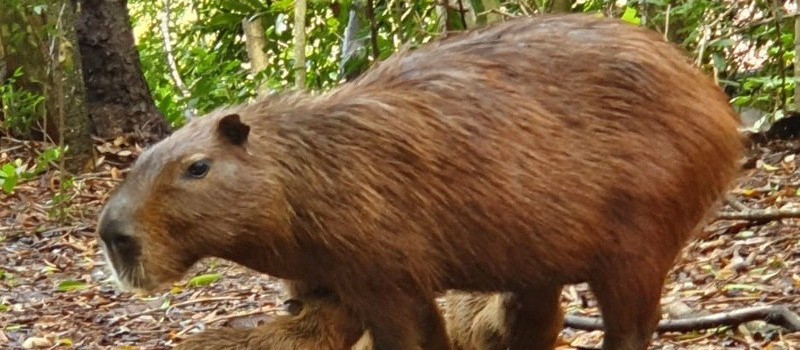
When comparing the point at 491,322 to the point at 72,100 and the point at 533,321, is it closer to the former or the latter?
the point at 533,321

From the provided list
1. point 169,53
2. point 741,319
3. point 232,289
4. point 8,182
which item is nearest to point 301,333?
point 741,319

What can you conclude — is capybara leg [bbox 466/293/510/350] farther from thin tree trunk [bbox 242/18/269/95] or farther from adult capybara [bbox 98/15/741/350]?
thin tree trunk [bbox 242/18/269/95]

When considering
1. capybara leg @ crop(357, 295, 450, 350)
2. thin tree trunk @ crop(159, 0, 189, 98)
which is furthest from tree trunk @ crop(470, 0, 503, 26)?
thin tree trunk @ crop(159, 0, 189, 98)

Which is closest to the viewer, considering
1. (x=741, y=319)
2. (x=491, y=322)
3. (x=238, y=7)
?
(x=491, y=322)

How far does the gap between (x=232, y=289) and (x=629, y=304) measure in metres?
2.49

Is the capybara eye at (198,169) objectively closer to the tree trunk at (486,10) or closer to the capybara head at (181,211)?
the capybara head at (181,211)

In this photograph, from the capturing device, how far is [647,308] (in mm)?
3277

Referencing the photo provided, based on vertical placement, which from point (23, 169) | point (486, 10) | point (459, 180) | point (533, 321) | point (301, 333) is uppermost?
point (459, 180)

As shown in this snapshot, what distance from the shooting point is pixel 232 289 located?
17.5 ft

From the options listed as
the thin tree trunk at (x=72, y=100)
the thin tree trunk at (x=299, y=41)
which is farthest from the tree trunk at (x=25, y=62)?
the thin tree trunk at (x=299, y=41)

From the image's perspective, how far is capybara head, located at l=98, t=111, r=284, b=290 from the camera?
9.36 feet

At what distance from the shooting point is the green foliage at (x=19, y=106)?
781 cm

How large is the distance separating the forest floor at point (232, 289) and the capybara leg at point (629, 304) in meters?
0.78

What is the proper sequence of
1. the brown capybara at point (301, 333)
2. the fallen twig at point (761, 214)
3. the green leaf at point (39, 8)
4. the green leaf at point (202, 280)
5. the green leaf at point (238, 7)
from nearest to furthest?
the brown capybara at point (301, 333) → the fallen twig at point (761, 214) → the green leaf at point (202, 280) → the green leaf at point (238, 7) → the green leaf at point (39, 8)
